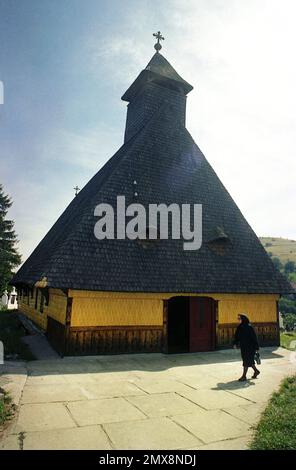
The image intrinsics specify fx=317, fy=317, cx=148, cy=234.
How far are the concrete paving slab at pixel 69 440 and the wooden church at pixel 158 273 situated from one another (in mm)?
5476

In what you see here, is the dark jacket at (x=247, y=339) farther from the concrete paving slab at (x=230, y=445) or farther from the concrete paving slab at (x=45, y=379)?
the concrete paving slab at (x=45, y=379)

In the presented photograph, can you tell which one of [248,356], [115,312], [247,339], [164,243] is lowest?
[248,356]

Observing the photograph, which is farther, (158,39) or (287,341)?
(158,39)

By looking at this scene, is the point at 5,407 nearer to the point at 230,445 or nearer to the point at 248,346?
the point at 230,445

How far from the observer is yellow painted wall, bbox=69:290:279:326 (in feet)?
35.7

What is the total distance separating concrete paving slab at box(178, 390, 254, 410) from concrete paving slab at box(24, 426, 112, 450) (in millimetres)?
2525

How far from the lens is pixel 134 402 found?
6.66 metres

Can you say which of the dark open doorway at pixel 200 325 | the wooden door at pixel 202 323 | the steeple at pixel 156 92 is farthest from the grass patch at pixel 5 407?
the steeple at pixel 156 92

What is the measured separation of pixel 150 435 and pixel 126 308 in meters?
6.63

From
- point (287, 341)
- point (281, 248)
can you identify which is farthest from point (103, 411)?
point (281, 248)

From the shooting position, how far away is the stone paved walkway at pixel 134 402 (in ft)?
15.9
